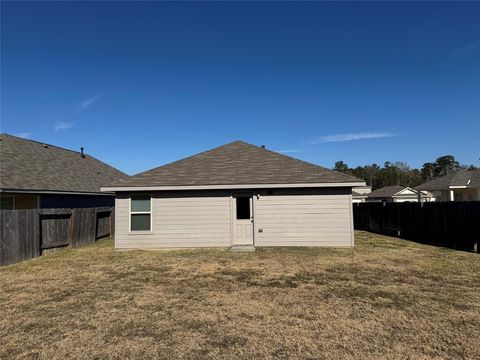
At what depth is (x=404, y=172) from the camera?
90.9 m

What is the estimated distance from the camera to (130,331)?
5.22 meters

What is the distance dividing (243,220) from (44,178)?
31.1ft

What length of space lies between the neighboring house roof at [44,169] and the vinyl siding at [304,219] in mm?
9275

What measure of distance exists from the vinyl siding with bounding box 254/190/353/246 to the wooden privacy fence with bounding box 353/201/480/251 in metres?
3.80

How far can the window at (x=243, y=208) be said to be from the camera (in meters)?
14.2

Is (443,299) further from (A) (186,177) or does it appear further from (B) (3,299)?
(A) (186,177)

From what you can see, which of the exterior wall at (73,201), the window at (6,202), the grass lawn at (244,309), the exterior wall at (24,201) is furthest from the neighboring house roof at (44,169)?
the grass lawn at (244,309)

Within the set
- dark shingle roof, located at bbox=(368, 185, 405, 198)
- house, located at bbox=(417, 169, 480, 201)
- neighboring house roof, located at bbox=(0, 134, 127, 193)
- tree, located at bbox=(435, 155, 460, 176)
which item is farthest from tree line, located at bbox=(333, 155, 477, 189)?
neighboring house roof, located at bbox=(0, 134, 127, 193)

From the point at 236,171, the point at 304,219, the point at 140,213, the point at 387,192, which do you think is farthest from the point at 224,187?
the point at 387,192

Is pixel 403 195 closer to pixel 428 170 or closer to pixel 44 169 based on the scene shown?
pixel 44 169

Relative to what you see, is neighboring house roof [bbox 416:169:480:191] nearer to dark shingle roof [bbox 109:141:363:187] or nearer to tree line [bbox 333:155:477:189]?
dark shingle roof [bbox 109:141:363:187]

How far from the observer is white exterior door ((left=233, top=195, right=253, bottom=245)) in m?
14.1

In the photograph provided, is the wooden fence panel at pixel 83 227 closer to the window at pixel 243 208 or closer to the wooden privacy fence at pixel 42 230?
the wooden privacy fence at pixel 42 230

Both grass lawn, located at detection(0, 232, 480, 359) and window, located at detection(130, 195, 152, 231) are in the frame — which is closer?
grass lawn, located at detection(0, 232, 480, 359)
